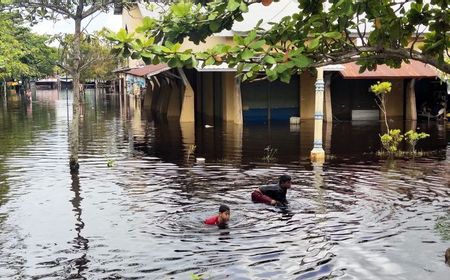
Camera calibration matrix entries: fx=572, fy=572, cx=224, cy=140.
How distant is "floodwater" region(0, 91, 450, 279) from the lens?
8578 mm

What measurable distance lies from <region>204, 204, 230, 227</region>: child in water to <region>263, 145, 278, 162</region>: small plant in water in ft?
26.6

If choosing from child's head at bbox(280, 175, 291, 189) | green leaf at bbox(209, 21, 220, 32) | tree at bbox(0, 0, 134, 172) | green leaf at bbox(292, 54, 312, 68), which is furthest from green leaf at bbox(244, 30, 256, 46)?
tree at bbox(0, 0, 134, 172)

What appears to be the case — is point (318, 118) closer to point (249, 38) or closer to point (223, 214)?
point (223, 214)

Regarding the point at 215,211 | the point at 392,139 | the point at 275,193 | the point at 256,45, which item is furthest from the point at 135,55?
the point at 392,139

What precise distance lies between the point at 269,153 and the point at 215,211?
8770mm

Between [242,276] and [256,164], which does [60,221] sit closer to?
[242,276]

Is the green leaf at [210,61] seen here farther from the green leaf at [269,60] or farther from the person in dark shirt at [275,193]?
the person in dark shirt at [275,193]

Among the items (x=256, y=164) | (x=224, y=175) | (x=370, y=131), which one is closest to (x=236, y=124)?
(x=370, y=131)

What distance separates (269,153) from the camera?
2030cm

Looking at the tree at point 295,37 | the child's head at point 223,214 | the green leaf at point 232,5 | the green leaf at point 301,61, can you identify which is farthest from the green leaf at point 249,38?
the child's head at point 223,214

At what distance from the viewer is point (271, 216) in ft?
37.3

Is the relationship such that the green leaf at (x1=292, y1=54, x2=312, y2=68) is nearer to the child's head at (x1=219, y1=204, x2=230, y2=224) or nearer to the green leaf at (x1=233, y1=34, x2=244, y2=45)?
the green leaf at (x1=233, y1=34, x2=244, y2=45)

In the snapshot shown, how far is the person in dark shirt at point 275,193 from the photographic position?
12.1m

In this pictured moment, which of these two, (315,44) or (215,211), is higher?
(315,44)
